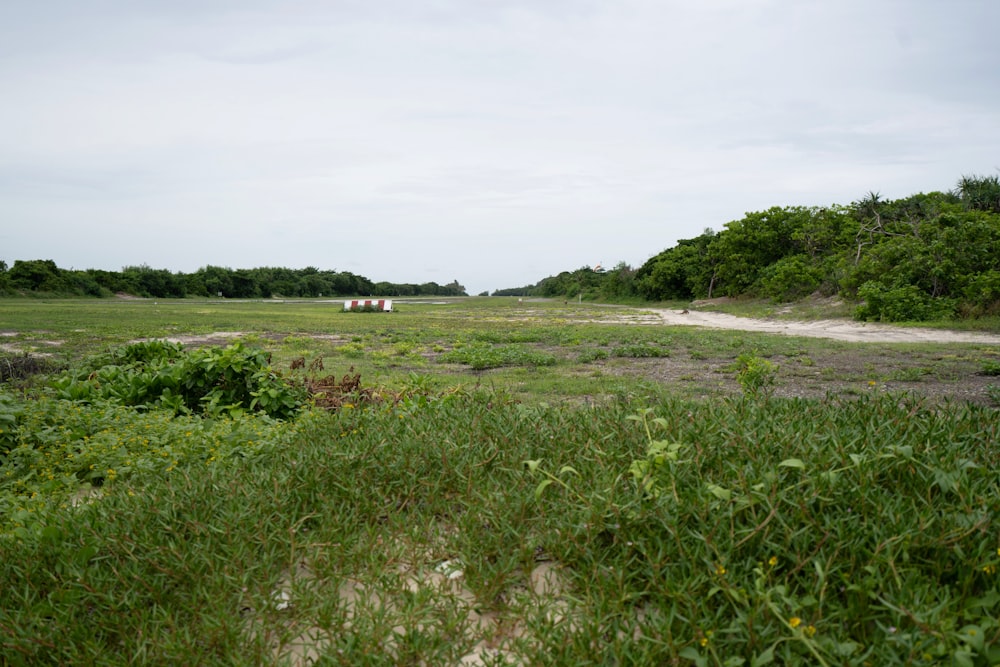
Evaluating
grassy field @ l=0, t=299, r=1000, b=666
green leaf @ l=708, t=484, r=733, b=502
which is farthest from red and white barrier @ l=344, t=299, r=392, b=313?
Answer: green leaf @ l=708, t=484, r=733, b=502

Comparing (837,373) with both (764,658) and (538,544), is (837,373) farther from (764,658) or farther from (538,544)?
(764,658)

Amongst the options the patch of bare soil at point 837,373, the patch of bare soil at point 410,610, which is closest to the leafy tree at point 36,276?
the patch of bare soil at point 837,373

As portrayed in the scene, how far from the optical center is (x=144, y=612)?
83.4 inches

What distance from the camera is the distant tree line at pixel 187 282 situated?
1253 inches

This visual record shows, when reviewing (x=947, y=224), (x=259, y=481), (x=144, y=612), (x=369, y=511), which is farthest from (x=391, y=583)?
(x=947, y=224)

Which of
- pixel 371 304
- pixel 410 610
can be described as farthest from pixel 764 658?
pixel 371 304

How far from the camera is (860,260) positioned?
26844 mm

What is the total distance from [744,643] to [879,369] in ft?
30.6

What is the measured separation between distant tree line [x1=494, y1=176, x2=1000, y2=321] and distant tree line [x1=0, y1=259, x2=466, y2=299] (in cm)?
3443

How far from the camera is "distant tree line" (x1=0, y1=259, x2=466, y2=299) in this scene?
31828 mm

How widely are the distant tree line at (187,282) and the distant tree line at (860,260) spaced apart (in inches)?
1355

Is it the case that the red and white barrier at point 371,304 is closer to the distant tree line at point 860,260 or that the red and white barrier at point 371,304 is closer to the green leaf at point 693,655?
the distant tree line at point 860,260

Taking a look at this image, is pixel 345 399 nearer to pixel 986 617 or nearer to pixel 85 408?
pixel 85 408

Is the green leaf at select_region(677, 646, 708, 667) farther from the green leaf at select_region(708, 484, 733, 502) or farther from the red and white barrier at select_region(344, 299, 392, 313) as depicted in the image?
the red and white barrier at select_region(344, 299, 392, 313)
